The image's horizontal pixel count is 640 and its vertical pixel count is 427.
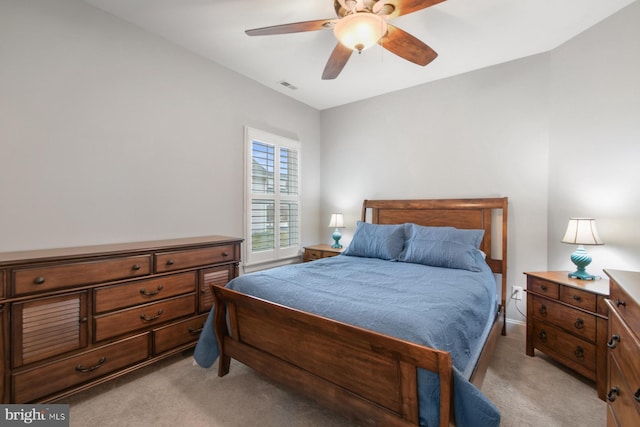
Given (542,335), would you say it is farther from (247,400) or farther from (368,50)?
(368,50)

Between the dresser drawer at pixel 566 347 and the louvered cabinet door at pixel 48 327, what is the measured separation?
347 cm

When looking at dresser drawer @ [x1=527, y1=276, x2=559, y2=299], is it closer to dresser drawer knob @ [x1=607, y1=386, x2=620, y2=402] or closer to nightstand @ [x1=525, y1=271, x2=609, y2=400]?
nightstand @ [x1=525, y1=271, x2=609, y2=400]

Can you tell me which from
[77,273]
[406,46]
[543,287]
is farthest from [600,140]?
[77,273]

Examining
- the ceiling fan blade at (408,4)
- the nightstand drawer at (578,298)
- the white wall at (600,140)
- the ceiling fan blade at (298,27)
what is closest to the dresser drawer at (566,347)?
the nightstand drawer at (578,298)

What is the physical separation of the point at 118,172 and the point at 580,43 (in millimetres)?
4272

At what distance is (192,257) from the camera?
244 centimetres

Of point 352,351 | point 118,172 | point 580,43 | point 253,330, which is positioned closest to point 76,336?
point 253,330

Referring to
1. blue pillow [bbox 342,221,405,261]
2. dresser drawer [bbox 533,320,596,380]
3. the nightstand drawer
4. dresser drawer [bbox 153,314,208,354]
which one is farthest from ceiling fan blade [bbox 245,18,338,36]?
dresser drawer [bbox 533,320,596,380]

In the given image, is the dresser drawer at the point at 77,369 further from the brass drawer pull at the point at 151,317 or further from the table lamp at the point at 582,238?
the table lamp at the point at 582,238

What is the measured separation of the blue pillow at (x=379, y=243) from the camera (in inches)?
121

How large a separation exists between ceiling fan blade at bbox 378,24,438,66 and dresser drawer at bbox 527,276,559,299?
207cm

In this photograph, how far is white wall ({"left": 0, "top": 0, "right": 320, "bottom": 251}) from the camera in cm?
195

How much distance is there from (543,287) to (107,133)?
152 inches

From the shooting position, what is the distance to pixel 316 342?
1.58 metres
